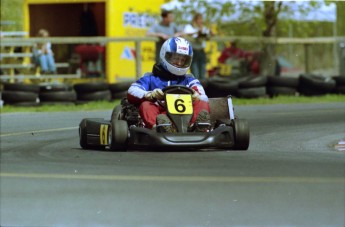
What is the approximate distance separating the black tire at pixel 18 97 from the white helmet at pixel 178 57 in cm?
461

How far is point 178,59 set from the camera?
16.1ft

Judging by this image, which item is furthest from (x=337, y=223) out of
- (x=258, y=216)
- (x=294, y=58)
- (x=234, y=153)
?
(x=294, y=58)

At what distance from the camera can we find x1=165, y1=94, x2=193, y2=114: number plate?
193 inches

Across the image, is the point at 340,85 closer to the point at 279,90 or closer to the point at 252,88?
the point at 279,90

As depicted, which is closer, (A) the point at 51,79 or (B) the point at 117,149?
(B) the point at 117,149

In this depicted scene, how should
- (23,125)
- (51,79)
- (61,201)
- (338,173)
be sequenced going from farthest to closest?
(51,79), (23,125), (338,173), (61,201)

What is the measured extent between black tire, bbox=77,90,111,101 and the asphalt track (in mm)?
4383

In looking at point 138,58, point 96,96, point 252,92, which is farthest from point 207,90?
point 138,58

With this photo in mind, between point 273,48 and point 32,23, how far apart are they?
11.7ft

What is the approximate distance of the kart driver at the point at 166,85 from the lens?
4852 millimetres

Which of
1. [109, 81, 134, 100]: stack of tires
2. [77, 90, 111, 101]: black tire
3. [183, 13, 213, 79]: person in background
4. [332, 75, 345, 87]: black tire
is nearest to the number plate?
[77, 90, 111, 101]: black tire

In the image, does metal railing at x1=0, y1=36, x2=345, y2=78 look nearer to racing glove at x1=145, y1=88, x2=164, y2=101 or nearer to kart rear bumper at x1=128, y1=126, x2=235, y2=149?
racing glove at x1=145, y1=88, x2=164, y2=101

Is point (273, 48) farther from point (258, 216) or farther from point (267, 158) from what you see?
point (258, 216)

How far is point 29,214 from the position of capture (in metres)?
2.43
